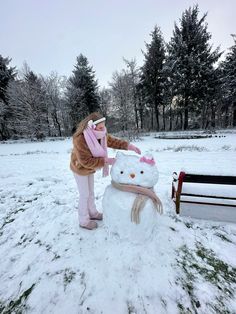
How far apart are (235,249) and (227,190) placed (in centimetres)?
149

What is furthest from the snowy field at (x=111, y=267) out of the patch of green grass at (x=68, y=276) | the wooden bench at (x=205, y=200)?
the wooden bench at (x=205, y=200)

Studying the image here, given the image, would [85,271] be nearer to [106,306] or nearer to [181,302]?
[106,306]

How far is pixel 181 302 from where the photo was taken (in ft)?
5.81

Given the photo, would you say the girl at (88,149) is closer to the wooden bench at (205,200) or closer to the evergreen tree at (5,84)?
the wooden bench at (205,200)

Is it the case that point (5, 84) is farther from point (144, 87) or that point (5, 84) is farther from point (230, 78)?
point (230, 78)

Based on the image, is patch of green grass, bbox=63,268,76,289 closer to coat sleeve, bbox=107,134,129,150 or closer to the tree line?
coat sleeve, bbox=107,134,129,150

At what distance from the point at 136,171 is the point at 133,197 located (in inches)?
13.0

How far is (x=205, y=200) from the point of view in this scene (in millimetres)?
3275

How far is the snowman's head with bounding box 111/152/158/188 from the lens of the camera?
7.17 ft

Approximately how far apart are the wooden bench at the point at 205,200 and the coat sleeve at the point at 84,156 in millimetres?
1528

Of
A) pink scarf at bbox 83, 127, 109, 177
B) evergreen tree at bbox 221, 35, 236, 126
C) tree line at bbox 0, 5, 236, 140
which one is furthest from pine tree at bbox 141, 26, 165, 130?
pink scarf at bbox 83, 127, 109, 177

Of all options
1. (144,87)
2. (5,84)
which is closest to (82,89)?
(144,87)

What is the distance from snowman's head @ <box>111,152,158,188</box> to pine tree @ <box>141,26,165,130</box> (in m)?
23.5

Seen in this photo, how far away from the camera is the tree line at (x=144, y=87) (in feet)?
68.2
